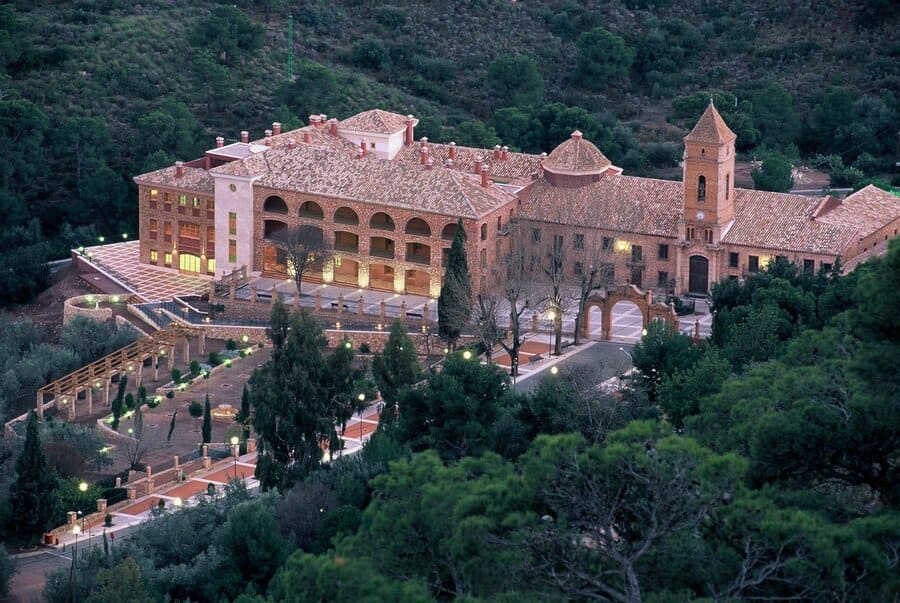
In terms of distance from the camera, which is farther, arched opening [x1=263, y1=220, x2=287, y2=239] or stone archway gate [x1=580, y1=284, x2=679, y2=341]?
arched opening [x1=263, y1=220, x2=287, y2=239]

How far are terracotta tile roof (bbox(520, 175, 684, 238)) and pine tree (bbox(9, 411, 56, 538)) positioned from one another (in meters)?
22.5

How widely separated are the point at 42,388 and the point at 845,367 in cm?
3674

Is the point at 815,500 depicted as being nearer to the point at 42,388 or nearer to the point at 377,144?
the point at 42,388

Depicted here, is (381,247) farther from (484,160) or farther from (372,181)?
(484,160)

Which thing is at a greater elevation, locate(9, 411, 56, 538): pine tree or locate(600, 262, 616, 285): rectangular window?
locate(600, 262, 616, 285): rectangular window

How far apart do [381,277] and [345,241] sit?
1983 millimetres

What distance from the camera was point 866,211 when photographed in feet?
255

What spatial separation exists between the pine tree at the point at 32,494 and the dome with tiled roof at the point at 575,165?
80.1 ft

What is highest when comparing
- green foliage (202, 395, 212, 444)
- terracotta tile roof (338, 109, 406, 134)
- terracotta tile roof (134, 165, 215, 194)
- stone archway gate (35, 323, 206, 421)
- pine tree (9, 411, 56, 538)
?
terracotta tile roof (338, 109, 406, 134)

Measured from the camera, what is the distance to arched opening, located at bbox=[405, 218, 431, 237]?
7812 centimetres

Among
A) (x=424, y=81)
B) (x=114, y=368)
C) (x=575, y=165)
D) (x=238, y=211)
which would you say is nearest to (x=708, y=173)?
Answer: (x=575, y=165)

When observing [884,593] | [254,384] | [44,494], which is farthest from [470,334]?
[884,593]

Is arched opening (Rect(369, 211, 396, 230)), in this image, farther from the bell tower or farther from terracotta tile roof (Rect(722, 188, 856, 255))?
terracotta tile roof (Rect(722, 188, 856, 255))

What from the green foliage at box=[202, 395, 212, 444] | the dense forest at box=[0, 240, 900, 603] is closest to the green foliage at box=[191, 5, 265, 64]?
the green foliage at box=[202, 395, 212, 444]
